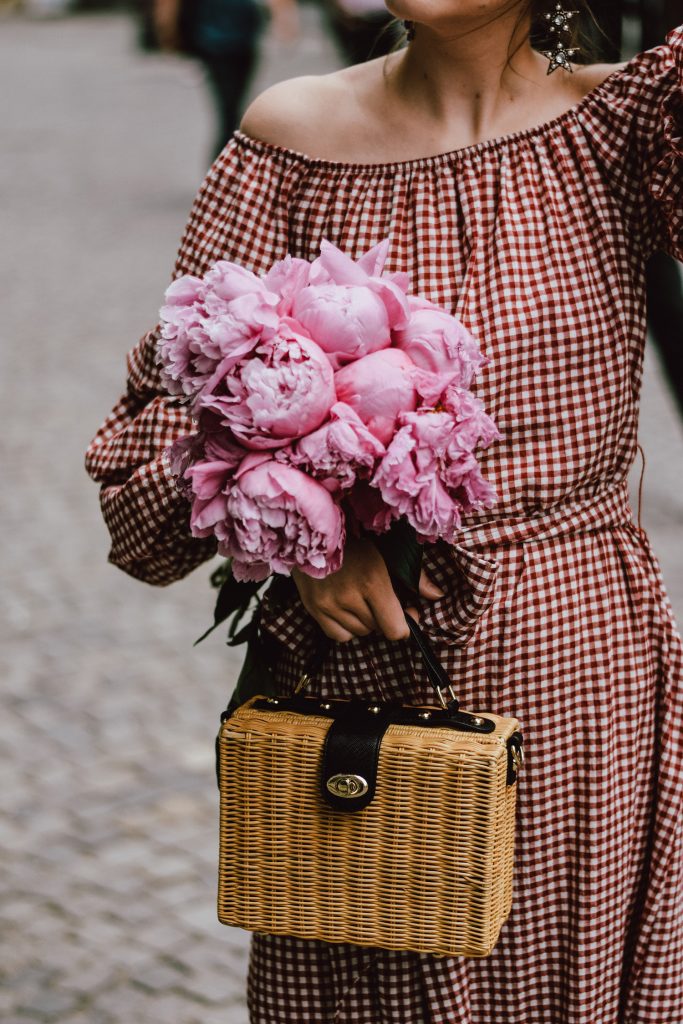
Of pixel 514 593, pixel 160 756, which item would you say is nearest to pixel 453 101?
pixel 514 593

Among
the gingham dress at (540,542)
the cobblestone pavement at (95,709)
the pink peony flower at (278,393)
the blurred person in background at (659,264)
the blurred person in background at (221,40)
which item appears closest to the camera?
the pink peony flower at (278,393)

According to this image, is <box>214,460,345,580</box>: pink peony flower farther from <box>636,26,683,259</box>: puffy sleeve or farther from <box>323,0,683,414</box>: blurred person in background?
<box>323,0,683,414</box>: blurred person in background

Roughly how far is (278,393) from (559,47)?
2.31 feet

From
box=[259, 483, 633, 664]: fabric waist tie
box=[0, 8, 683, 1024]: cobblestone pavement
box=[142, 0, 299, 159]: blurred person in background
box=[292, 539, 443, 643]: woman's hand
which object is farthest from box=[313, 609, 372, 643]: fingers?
box=[142, 0, 299, 159]: blurred person in background

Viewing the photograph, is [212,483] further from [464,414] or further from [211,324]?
[464,414]

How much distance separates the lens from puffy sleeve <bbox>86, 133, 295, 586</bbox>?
1.87 meters

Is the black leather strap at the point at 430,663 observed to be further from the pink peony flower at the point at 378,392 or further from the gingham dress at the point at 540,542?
the pink peony flower at the point at 378,392

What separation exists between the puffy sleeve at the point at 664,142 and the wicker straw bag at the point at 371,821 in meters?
0.59

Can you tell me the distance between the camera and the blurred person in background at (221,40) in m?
9.41

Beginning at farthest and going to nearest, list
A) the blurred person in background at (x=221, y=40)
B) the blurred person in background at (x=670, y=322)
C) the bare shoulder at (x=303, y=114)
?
1. the blurred person in background at (x=221, y=40)
2. the blurred person in background at (x=670, y=322)
3. the bare shoulder at (x=303, y=114)

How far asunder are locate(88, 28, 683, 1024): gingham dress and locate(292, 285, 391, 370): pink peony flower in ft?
0.92

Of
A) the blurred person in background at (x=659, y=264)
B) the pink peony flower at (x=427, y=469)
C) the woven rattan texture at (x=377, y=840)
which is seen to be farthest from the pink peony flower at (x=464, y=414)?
the blurred person in background at (x=659, y=264)

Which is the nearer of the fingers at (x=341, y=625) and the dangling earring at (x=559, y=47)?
the fingers at (x=341, y=625)

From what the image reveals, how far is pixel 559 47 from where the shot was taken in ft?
6.06
